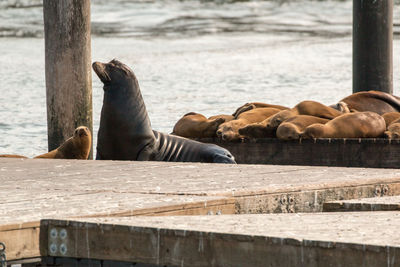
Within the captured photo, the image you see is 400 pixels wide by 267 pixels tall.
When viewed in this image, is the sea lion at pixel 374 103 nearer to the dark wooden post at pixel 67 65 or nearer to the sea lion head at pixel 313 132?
the sea lion head at pixel 313 132

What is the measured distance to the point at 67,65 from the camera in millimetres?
8867

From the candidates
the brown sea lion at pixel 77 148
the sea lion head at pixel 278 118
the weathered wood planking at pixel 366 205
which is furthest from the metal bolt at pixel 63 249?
the sea lion head at pixel 278 118

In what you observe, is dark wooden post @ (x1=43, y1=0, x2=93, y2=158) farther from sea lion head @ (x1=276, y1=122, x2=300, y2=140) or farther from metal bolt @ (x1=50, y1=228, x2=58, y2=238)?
metal bolt @ (x1=50, y1=228, x2=58, y2=238)

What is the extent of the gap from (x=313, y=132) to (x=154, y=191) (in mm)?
4010

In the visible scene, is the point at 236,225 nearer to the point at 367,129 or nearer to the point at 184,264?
the point at 184,264

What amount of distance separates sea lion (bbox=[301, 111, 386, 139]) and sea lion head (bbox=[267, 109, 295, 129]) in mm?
419

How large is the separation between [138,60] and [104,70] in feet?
86.7

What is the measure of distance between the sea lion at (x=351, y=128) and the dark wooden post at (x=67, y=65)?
2.05 metres

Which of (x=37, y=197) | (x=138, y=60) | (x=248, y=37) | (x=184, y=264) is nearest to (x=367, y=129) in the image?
(x=37, y=197)

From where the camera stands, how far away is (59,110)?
→ 8.88 metres

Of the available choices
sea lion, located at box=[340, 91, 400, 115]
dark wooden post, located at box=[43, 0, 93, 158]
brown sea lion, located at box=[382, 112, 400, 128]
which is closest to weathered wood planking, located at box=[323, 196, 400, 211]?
brown sea lion, located at box=[382, 112, 400, 128]

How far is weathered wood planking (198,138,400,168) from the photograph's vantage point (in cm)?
805

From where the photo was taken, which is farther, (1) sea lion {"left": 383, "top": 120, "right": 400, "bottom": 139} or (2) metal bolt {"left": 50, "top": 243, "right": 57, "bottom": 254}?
(1) sea lion {"left": 383, "top": 120, "right": 400, "bottom": 139}

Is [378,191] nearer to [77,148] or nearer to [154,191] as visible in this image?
[154,191]
